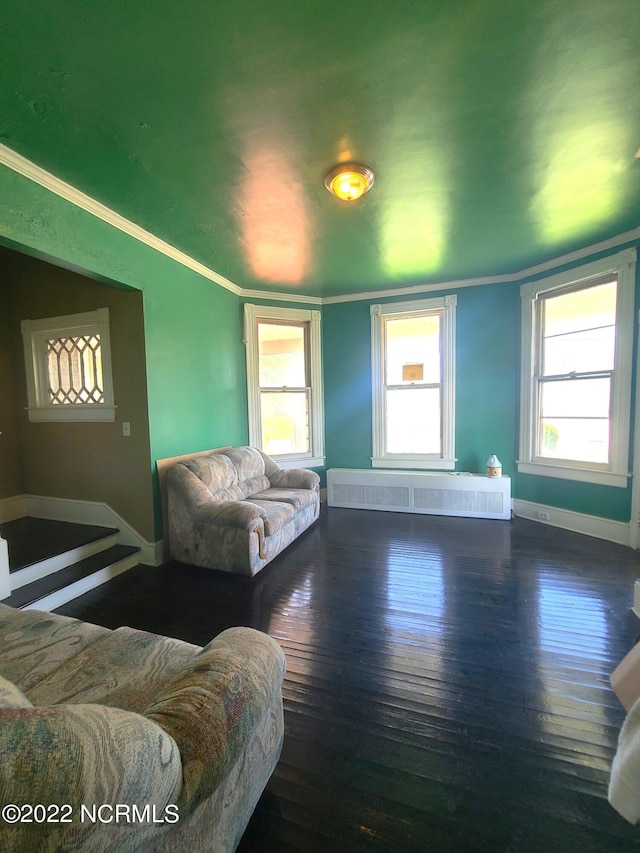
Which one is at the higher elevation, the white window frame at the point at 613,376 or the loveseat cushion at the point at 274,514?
the white window frame at the point at 613,376

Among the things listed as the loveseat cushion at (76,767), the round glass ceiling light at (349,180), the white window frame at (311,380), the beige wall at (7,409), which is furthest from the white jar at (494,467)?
the beige wall at (7,409)

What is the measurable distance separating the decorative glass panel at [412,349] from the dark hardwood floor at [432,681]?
2.20m

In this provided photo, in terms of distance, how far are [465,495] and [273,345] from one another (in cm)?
305

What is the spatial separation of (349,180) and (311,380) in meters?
2.75

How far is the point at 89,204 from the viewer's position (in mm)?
2346

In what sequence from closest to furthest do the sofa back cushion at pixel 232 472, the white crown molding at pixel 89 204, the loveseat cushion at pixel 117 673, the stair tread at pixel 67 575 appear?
1. the loveseat cushion at pixel 117 673
2. the white crown molding at pixel 89 204
3. the stair tread at pixel 67 575
4. the sofa back cushion at pixel 232 472

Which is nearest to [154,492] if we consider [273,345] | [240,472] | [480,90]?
[240,472]

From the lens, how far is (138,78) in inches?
58.5

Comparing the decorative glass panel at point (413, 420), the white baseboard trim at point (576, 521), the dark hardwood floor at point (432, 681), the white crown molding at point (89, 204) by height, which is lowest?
the dark hardwood floor at point (432, 681)

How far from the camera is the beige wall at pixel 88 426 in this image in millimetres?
2920

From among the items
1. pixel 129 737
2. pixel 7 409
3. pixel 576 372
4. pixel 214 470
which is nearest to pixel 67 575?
pixel 214 470

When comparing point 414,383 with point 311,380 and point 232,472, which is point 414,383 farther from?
point 232,472

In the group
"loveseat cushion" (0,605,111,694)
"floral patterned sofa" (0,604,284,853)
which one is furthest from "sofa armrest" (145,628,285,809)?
"loveseat cushion" (0,605,111,694)

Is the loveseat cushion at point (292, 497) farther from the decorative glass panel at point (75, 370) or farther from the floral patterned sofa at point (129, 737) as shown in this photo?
the floral patterned sofa at point (129, 737)
